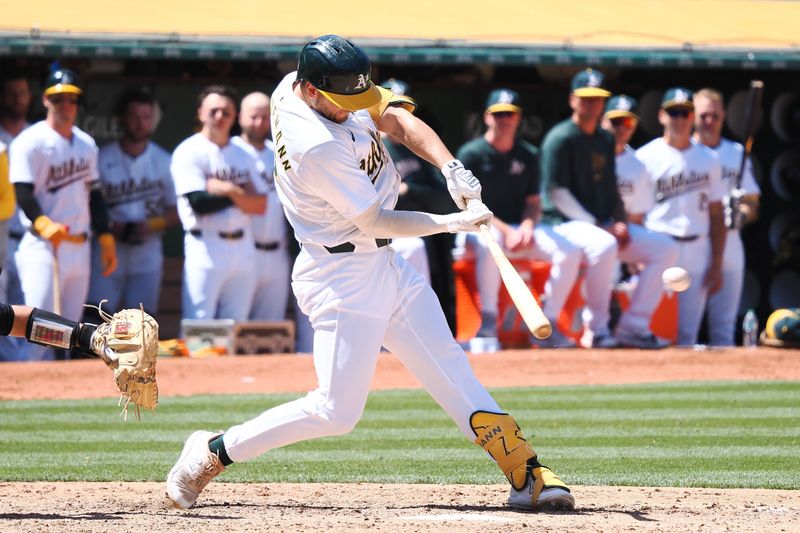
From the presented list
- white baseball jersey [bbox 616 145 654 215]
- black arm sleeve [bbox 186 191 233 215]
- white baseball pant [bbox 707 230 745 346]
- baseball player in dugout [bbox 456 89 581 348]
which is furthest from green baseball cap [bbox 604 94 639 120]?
black arm sleeve [bbox 186 191 233 215]

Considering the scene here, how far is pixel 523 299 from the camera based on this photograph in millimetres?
4598

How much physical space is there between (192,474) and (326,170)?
1.19 metres

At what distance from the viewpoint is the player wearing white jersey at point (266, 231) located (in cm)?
1090

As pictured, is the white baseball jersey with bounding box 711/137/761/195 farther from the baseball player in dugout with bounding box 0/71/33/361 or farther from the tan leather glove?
the baseball player in dugout with bounding box 0/71/33/361

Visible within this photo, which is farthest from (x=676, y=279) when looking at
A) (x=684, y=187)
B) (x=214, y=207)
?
(x=684, y=187)

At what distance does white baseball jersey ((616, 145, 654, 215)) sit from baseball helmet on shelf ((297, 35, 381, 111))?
7064 mm

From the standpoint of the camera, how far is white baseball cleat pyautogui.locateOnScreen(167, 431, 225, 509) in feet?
16.3

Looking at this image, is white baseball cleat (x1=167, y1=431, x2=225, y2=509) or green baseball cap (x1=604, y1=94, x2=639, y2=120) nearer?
white baseball cleat (x1=167, y1=431, x2=225, y2=509)

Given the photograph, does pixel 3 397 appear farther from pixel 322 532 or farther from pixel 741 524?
pixel 741 524

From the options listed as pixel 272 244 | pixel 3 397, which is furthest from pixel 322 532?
pixel 272 244

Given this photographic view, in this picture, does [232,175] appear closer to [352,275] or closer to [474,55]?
[474,55]

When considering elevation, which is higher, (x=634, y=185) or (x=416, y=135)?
(x=416, y=135)

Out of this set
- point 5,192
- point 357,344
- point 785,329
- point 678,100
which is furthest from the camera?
point 678,100

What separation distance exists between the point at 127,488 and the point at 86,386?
3.78 meters
